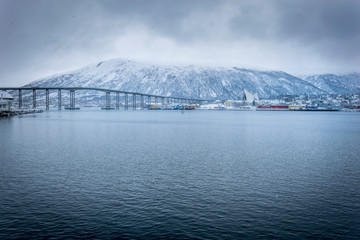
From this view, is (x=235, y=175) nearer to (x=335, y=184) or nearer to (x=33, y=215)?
(x=335, y=184)

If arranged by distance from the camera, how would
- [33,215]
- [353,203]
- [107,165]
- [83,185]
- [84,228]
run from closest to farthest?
1. [84,228]
2. [33,215]
3. [353,203]
4. [83,185]
5. [107,165]

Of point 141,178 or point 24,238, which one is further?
point 141,178

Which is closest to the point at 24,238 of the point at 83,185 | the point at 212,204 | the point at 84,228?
the point at 84,228

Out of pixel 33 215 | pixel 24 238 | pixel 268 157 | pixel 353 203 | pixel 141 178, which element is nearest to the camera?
pixel 24 238

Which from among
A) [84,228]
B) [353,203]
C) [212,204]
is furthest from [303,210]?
[84,228]

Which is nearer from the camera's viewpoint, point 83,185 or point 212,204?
point 212,204

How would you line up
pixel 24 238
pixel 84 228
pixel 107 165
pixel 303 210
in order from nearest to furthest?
pixel 24 238, pixel 84 228, pixel 303 210, pixel 107 165

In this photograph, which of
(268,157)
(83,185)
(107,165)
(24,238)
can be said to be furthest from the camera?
(268,157)

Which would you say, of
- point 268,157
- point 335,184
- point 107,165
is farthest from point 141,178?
point 268,157

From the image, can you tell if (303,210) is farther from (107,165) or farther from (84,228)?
(107,165)
